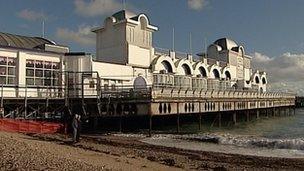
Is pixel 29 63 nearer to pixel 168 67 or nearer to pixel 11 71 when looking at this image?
pixel 11 71

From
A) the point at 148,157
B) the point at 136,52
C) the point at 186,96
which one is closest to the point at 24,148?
the point at 148,157

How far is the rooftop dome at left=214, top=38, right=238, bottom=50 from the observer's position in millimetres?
79456

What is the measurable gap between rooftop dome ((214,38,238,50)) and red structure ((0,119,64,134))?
2175 inches

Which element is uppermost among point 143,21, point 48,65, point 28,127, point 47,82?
point 143,21

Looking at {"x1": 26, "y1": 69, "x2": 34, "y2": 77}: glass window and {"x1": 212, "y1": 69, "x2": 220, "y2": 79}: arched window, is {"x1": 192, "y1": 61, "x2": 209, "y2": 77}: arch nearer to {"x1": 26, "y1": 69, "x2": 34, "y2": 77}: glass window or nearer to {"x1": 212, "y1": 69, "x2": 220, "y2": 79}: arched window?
{"x1": 212, "y1": 69, "x2": 220, "y2": 79}: arched window

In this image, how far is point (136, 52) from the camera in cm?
4878

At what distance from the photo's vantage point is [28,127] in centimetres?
2602

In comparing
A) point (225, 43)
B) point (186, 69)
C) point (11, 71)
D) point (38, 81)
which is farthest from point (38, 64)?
point (225, 43)

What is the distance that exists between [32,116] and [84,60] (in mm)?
8863

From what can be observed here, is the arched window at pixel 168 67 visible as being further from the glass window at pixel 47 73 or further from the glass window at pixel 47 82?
the glass window at pixel 47 82

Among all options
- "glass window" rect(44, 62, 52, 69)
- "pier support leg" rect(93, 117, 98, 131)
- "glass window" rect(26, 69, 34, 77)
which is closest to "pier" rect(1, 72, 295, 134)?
"pier support leg" rect(93, 117, 98, 131)

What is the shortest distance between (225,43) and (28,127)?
5891cm

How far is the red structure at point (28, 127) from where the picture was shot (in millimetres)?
24641

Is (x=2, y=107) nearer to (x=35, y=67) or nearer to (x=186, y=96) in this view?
(x=35, y=67)
